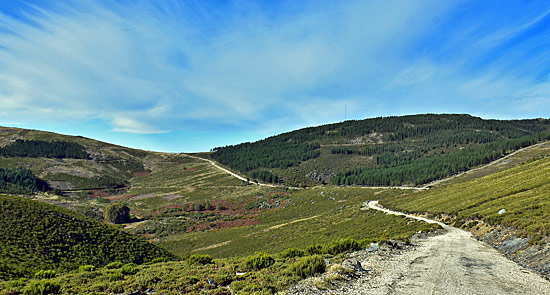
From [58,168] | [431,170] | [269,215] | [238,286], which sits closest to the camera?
[238,286]

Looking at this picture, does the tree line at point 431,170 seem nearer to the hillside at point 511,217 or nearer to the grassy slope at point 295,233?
the grassy slope at point 295,233

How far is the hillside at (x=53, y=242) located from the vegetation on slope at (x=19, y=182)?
104979 mm

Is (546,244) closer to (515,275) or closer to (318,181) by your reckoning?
(515,275)

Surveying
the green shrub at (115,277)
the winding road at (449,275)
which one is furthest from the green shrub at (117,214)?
the winding road at (449,275)

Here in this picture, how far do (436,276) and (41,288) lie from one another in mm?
20493

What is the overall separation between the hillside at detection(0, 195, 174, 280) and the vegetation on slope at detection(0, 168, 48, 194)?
105 m

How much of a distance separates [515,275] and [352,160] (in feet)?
574

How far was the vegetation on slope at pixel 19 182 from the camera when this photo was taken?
107294 millimetres

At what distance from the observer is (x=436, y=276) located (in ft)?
43.0

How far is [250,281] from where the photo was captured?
1324 cm

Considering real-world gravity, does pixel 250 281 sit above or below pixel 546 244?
below

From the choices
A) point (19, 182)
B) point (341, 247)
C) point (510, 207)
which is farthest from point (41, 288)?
point (19, 182)

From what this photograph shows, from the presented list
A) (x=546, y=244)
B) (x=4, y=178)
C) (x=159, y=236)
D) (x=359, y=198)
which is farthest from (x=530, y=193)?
(x=4, y=178)

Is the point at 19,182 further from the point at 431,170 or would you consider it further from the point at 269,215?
the point at 431,170
